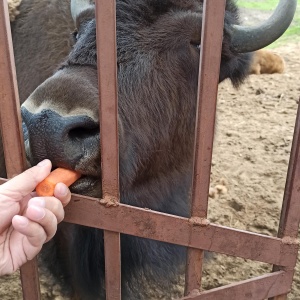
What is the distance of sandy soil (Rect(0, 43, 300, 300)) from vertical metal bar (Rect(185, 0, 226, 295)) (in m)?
1.58

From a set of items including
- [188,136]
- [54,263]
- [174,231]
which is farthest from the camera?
[54,263]

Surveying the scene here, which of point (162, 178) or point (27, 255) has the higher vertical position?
point (27, 255)

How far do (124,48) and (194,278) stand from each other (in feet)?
3.56

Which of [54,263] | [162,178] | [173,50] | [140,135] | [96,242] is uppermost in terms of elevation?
[173,50]

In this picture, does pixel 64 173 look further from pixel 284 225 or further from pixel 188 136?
pixel 188 136

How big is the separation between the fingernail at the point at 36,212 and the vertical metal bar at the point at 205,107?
1.71 ft

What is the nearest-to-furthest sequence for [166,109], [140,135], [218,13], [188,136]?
[218,13]
[140,135]
[166,109]
[188,136]

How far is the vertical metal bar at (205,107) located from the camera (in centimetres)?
139

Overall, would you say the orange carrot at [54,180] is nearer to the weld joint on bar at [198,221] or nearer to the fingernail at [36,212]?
the fingernail at [36,212]

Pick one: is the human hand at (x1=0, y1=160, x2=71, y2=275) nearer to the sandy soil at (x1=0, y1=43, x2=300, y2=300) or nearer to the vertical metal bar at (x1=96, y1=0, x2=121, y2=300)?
the vertical metal bar at (x1=96, y1=0, x2=121, y2=300)

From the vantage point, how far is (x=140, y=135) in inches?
85.9

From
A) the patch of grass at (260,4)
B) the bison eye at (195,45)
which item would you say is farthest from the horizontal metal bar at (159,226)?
the patch of grass at (260,4)

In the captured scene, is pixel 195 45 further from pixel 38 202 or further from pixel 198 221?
pixel 38 202

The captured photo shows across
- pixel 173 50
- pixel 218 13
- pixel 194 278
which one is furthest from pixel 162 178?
pixel 218 13
